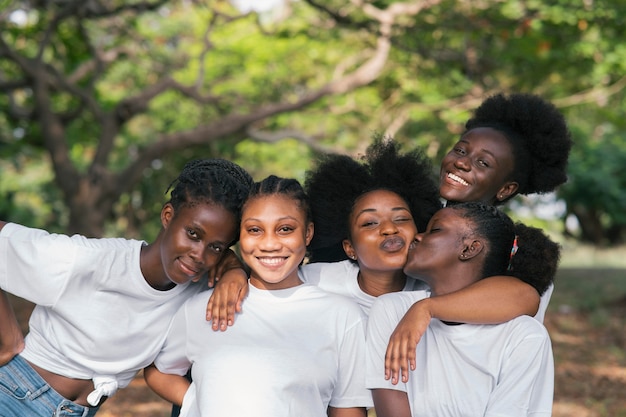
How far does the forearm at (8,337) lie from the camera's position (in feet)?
9.55

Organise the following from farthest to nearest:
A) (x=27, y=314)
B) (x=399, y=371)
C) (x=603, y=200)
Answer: (x=603, y=200) < (x=27, y=314) < (x=399, y=371)

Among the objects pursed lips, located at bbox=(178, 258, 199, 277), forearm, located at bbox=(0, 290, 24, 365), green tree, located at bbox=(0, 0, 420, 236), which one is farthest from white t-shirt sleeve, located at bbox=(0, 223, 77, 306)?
green tree, located at bbox=(0, 0, 420, 236)

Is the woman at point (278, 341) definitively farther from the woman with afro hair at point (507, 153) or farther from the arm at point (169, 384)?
the woman with afro hair at point (507, 153)

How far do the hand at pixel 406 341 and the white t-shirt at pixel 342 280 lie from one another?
0.39 metres

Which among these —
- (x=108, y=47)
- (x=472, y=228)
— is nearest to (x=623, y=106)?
(x=108, y=47)

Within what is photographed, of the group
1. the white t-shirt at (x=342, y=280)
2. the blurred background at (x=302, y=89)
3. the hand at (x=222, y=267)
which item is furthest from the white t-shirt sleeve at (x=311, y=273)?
the blurred background at (x=302, y=89)

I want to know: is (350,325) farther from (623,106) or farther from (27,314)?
(623,106)

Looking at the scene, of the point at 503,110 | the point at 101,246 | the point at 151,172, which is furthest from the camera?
the point at 151,172

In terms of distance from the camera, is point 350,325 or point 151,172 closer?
point 350,325

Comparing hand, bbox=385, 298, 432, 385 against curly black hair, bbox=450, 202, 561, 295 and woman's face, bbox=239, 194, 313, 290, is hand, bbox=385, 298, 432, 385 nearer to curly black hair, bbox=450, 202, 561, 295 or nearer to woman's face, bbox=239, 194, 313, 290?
curly black hair, bbox=450, 202, 561, 295

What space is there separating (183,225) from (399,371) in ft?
2.91

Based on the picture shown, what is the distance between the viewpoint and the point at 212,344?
2666 millimetres

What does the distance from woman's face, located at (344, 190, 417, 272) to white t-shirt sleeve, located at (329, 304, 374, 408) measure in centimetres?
26

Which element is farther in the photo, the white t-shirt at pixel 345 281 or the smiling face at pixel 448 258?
the white t-shirt at pixel 345 281
